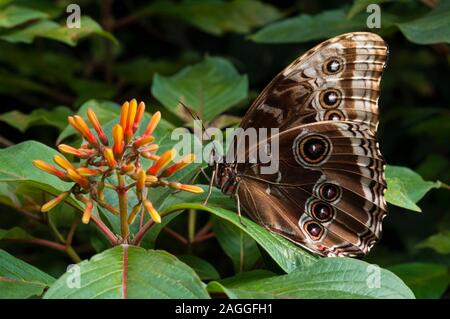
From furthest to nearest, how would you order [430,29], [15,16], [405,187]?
1. [15,16]
2. [430,29]
3. [405,187]

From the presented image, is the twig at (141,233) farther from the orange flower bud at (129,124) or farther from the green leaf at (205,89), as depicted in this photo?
the green leaf at (205,89)

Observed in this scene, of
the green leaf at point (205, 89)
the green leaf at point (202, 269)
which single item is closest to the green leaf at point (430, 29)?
the green leaf at point (205, 89)

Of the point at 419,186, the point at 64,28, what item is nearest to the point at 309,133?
the point at 419,186

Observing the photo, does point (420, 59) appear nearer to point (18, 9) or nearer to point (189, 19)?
point (189, 19)

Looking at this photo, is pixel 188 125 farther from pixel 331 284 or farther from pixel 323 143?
pixel 331 284

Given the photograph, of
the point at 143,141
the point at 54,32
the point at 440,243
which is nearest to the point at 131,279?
the point at 143,141

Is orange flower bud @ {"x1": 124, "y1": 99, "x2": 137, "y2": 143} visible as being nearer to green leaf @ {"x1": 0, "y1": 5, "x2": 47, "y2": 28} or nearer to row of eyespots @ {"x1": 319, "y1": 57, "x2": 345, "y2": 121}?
row of eyespots @ {"x1": 319, "y1": 57, "x2": 345, "y2": 121}

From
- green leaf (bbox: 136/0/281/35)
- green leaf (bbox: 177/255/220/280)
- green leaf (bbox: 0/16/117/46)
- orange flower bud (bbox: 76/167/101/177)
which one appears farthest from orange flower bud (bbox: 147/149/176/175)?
green leaf (bbox: 136/0/281/35)
